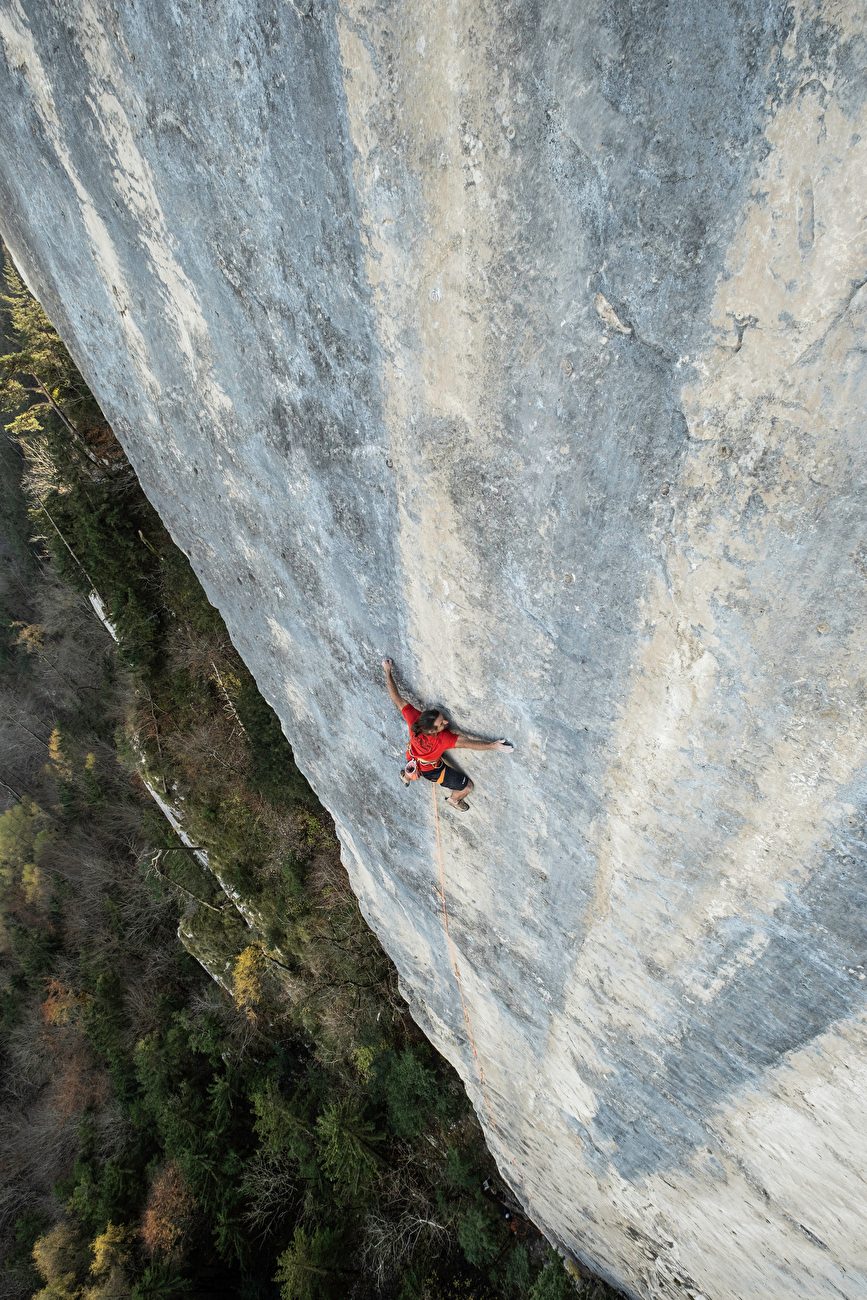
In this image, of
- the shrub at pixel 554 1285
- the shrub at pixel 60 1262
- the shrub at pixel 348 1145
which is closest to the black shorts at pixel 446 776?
the shrub at pixel 554 1285

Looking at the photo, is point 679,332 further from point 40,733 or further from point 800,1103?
point 40,733

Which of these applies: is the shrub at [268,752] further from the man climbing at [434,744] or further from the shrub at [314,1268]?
the shrub at [314,1268]

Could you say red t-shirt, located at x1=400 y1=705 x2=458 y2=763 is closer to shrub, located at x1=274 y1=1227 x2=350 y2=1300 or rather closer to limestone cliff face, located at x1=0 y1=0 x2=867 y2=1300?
limestone cliff face, located at x1=0 y1=0 x2=867 y2=1300

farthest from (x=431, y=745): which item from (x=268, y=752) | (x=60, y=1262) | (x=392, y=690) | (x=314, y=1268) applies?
(x=60, y=1262)

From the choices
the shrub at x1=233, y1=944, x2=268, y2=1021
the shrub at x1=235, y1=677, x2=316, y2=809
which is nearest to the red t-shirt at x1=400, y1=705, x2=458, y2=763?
the shrub at x1=235, y1=677, x2=316, y2=809

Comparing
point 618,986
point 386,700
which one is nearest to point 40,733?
point 386,700

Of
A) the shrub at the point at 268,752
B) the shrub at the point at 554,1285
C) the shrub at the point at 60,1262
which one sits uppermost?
the shrub at the point at 268,752

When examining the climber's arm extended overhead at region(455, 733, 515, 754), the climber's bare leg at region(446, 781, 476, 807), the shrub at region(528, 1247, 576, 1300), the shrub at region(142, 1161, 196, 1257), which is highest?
the climber's arm extended overhead at region(455, 733, 515, 754)
